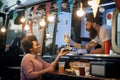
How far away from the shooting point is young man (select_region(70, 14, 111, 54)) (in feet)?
18.9

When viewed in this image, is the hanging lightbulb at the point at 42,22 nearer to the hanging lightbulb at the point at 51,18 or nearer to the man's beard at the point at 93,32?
the hanging lightbulb at the point at 51,18

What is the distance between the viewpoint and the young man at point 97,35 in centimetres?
575

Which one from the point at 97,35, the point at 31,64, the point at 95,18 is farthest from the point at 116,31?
the point at 31,64

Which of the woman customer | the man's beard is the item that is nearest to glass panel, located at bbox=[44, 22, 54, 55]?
the man's beard

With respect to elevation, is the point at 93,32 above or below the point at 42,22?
below

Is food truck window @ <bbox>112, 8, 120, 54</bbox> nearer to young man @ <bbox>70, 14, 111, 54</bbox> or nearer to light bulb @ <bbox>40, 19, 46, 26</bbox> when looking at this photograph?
young man @ <bbox>70, 14, 111, 54</bbox>

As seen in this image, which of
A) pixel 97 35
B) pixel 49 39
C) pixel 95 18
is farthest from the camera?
pixel 49 39

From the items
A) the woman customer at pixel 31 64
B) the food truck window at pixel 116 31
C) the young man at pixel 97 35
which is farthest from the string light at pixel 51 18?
the food truck window at pixel 116 31

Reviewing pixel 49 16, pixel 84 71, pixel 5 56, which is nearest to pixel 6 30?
pixel 5 56

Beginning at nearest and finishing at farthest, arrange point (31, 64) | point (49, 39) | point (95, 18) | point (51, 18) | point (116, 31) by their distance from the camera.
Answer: point (31, 64)
point (116, 31)
point (95, 18)
point (51, 18)
point (49, 39)

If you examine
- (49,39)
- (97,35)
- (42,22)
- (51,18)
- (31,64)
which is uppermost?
(51,18)

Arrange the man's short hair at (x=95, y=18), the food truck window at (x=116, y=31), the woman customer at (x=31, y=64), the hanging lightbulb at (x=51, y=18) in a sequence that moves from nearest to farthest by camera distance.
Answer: the woman customer at (x=31, y=64) → the food truck window at (x=116, y=31) → the man's short hair at (x=95, y=18) → the hanging lightbulb at (x=51, y=18)

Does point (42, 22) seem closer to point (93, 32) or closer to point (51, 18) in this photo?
point (51, 18)

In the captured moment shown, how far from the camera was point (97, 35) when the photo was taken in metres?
6.28
